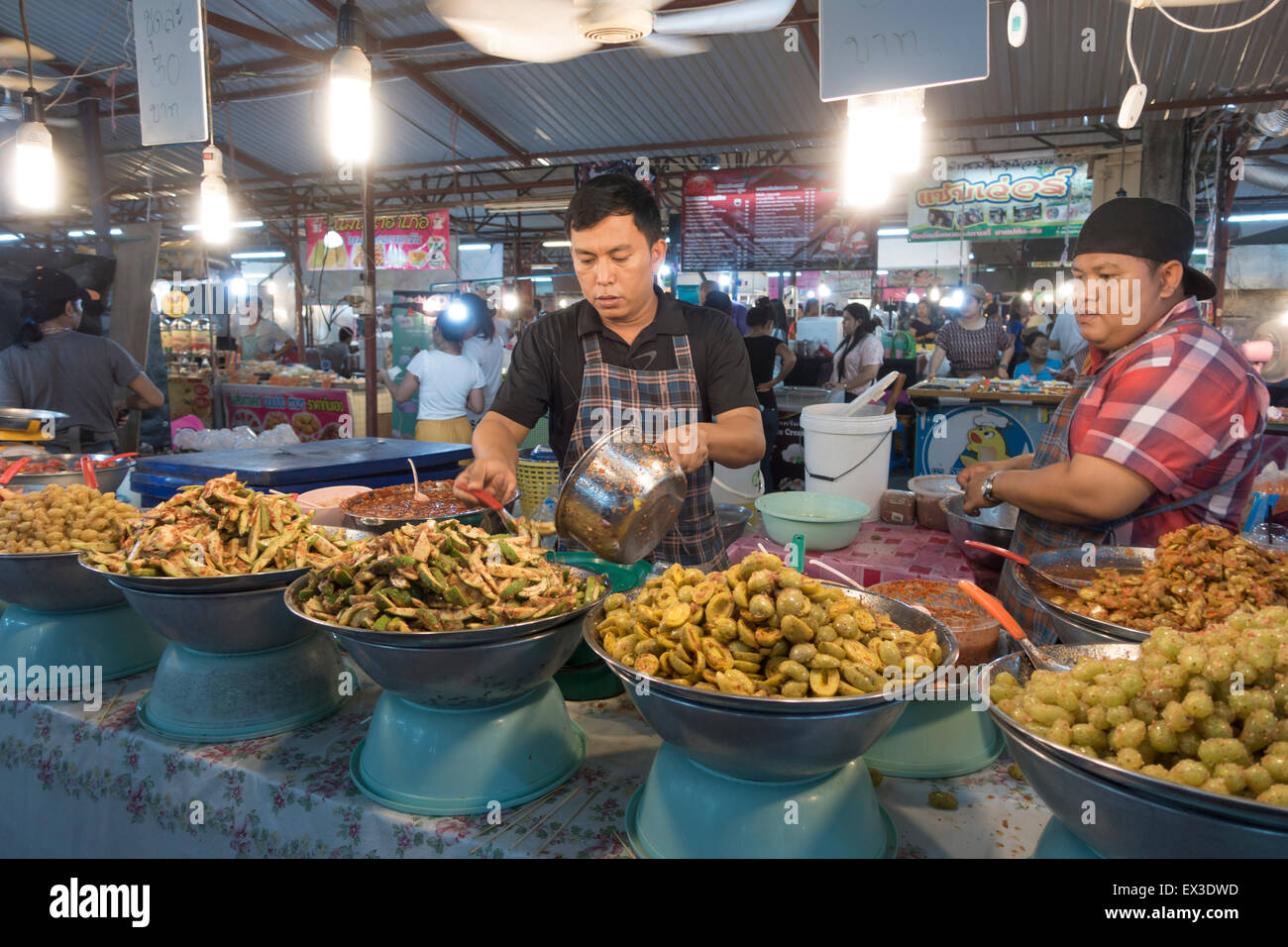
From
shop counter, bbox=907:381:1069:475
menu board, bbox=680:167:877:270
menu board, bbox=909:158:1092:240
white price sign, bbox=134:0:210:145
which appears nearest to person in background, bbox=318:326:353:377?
menu board, bbox=680:167:877:270

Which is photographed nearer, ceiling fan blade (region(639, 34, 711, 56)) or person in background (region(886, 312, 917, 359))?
ceiling fan blade (region(639, 34, 711, 56))

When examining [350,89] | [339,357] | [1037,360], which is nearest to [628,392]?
[350,89]

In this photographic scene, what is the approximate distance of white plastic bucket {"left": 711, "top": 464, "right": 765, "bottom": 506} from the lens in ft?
15.8

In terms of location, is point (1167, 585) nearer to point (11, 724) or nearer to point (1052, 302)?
point (11, 724)

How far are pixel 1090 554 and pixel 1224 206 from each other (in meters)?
8.20

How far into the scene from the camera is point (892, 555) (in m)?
2.95

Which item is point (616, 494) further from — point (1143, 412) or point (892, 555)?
point (892, 555)

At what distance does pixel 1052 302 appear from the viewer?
12.9 metres

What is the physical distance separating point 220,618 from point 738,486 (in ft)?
13.1

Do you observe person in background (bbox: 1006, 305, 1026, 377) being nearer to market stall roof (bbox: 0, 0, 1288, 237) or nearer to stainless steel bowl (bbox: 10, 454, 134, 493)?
market stall roof (bbox: 0, 0, 1288, 237)

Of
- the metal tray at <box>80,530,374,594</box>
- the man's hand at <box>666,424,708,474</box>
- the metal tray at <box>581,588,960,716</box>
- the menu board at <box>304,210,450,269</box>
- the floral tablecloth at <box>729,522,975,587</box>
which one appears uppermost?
the menu board at <box>304,210,450,269</box>

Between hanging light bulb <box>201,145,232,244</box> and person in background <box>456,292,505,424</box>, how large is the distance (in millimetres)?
1618

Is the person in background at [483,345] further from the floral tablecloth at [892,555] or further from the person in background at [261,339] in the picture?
the person in background at [261,339]
